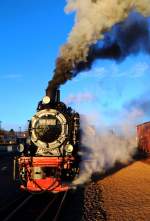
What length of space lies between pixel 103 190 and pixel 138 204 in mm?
3665

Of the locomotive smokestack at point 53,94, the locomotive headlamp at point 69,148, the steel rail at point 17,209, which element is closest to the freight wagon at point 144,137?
the locomotive smokestack at point 53,94

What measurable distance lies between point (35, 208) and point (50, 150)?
10.6 feet

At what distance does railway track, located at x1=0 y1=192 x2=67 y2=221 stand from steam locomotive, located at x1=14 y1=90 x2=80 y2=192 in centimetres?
46

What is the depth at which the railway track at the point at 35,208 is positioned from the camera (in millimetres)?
11352

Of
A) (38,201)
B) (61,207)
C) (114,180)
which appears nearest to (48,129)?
(38,201)

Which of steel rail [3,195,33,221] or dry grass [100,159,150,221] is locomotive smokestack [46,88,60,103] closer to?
steel rail [3,195,33,221]

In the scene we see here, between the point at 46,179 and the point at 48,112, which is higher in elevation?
the point at 48,112

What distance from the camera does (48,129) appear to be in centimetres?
1588

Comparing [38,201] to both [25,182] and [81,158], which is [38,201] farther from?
[81,158]

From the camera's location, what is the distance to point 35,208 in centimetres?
1291

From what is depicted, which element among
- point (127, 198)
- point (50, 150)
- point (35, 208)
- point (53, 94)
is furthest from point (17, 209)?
point (53, 94)

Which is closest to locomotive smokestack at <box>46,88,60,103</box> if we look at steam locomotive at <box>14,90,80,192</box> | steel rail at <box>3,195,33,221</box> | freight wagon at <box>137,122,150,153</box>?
steam locomotive at <box>14,90,80,192</box>

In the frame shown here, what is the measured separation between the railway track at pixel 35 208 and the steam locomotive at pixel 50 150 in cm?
46

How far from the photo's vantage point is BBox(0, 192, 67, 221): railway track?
11.4 metres
